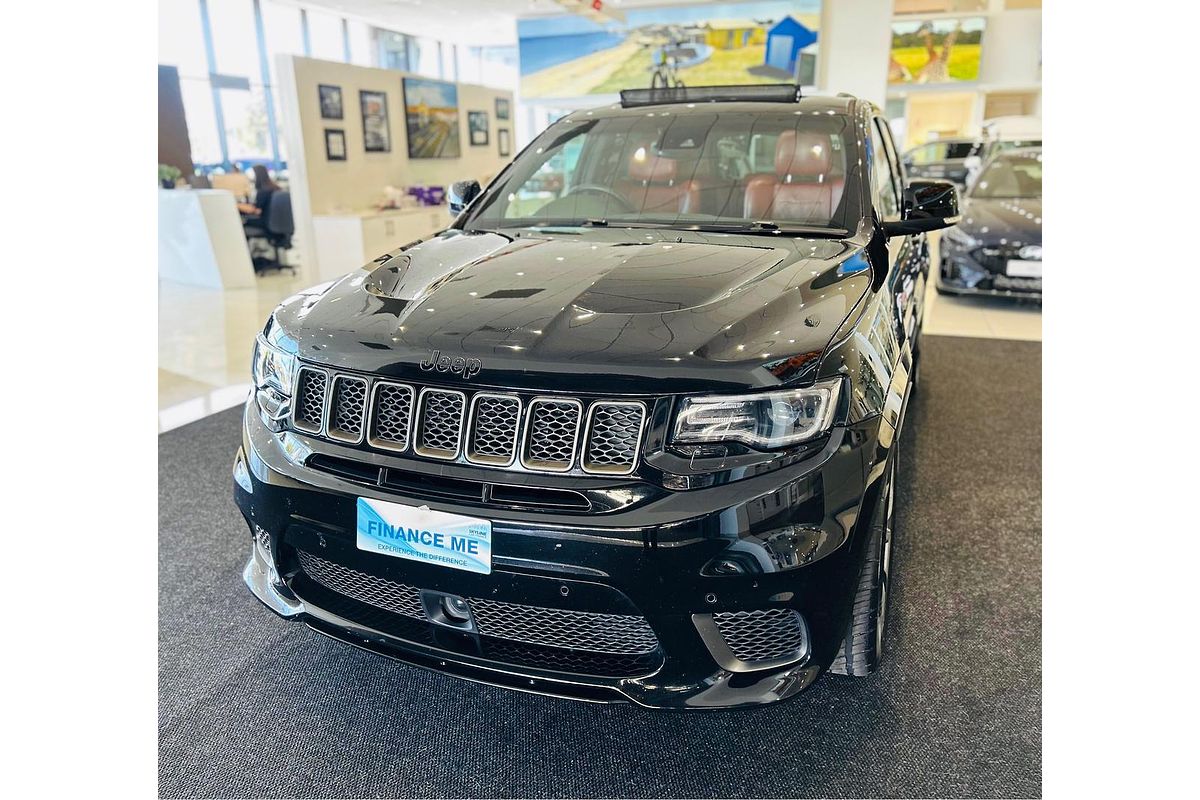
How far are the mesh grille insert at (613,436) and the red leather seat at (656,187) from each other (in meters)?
1.10

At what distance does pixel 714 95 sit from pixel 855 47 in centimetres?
995

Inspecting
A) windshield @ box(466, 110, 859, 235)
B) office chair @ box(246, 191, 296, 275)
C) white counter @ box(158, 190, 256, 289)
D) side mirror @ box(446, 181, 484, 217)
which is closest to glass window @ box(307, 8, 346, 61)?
office chair @ box(246, 191, 296, 275)

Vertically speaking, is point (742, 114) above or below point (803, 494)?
above

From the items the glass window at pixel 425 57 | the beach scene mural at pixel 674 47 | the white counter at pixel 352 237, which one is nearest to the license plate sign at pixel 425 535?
the white counter at pixel 352 237

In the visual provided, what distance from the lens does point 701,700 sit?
4.65ft

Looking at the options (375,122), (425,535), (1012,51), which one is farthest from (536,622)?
(1012,51)

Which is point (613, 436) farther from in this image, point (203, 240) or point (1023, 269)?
point (203, 240)

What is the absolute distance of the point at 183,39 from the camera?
39.6 feet

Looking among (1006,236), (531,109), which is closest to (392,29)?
(531,109)

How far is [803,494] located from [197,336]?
5.73 meters

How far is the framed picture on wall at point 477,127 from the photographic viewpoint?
10.8 metres

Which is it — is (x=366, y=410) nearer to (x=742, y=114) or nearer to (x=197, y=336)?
(x=742, y=114)

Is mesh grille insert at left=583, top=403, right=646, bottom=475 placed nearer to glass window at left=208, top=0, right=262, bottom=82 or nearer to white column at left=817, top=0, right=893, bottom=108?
white column at left=817, top=0, right=893, bottom=108

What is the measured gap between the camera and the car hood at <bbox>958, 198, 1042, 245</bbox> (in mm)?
5980
